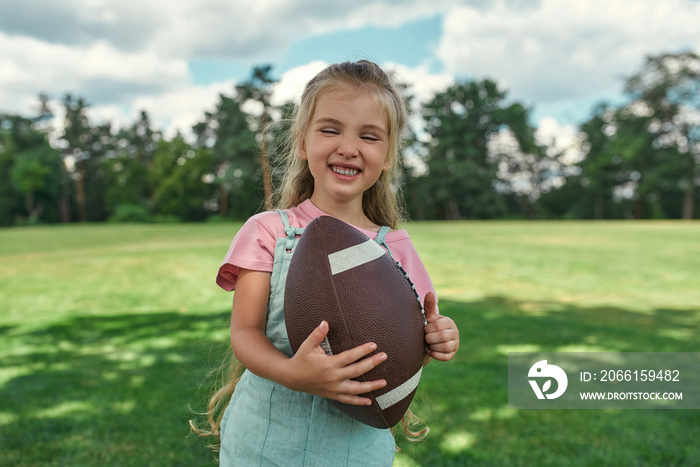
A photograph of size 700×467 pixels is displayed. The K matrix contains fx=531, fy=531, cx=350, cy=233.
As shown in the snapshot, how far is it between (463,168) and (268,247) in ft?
153

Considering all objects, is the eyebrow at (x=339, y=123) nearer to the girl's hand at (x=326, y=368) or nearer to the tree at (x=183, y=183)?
the girl's hand at (x=326, y=368)

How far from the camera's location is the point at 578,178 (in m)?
50.3

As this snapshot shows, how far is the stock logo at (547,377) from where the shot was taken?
4207 mm

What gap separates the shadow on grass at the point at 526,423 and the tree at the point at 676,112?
145 feet

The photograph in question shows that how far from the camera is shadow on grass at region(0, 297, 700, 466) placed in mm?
3193

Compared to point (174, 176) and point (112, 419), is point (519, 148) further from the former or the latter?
point (112, 419)

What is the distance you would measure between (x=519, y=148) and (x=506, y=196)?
4845mm

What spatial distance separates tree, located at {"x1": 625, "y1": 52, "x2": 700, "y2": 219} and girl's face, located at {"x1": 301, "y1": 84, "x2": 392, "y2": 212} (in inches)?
1906

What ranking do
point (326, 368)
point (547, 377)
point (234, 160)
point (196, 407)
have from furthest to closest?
point (234, 160) < point (547, 377) < point (196, 407) < point (326, 368)

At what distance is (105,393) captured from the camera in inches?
165

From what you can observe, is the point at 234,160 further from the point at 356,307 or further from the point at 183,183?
the point at 356,307

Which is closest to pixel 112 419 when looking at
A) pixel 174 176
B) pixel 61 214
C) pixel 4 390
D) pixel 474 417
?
pixel 4 390

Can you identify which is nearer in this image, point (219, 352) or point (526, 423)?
point (219, 352)

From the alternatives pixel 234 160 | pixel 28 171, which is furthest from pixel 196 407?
pixel 28 171
